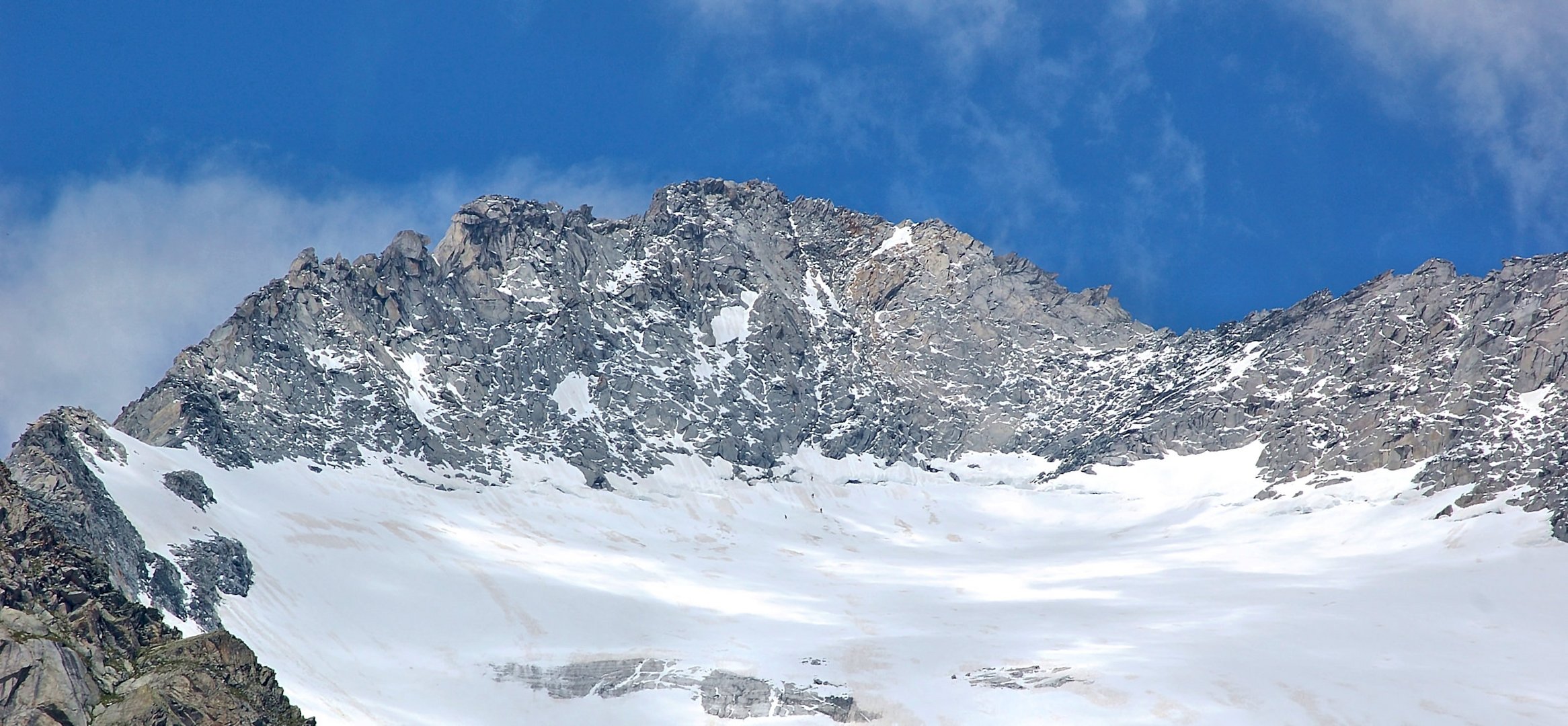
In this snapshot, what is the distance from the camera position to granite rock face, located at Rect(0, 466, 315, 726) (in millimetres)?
54406

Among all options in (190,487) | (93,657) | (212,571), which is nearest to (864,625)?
(212,571)

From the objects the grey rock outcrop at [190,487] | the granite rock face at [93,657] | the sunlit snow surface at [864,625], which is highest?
the grey rock outcrop at [190,487]

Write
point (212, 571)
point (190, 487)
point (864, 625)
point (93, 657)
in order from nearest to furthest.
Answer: point (93, 657) → point (212, 571) → point (190, 487) → point (864, 625)

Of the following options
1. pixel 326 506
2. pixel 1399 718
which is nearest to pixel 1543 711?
pixel 1399 718

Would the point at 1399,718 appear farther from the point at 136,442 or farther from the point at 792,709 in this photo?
the point at 136,442

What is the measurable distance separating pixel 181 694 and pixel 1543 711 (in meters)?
119

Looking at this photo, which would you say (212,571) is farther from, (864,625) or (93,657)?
(93,657)

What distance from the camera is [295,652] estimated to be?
138 m

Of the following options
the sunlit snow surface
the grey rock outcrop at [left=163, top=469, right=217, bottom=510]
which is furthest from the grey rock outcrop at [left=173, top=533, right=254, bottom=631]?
the grey rock outcrop at [left=163, top=469, right=217, bottom=510]

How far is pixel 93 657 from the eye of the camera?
59.3 metres

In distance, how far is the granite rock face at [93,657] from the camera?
5441 cm

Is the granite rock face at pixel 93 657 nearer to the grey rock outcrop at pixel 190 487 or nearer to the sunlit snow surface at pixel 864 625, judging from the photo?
the sunlit snow surface at pixel 864 625

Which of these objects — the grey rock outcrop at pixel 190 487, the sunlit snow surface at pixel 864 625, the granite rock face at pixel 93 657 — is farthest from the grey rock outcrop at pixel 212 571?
the granite rock face at pixel 93 657

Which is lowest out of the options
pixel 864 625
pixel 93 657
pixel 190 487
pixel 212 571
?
pixel 93 657
